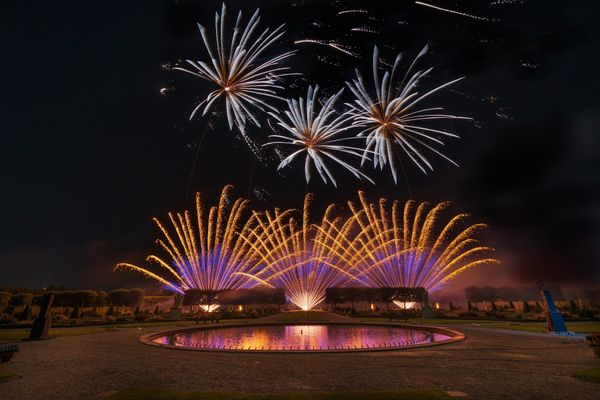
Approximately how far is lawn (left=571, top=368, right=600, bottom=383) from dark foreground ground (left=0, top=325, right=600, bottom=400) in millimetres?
426

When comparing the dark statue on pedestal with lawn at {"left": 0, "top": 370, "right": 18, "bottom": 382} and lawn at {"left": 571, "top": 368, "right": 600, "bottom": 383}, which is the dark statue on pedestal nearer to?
lawn at {"left": 0, "top": 370, "right": 18, "bottom": 382}

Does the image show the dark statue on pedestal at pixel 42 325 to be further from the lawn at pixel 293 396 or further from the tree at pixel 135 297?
the tree at pixel 135 297

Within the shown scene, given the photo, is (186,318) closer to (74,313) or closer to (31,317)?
(74,313)

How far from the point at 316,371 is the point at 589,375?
37.4 feet

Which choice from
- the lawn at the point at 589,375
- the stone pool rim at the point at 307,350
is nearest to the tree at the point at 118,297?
the stone pool rim at the point at 307,350

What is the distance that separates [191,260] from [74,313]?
76.4ft

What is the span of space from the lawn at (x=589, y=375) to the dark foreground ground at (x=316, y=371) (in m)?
0.43

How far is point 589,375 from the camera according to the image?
49.3 feet

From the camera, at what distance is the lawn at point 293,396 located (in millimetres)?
12383

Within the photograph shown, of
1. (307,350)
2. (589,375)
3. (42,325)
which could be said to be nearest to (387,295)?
(307,350)

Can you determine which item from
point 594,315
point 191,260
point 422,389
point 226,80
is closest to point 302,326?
point 191,260

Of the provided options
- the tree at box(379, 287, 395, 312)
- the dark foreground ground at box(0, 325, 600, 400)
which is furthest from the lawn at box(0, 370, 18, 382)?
the tree at box(379, 287, 395, 312)

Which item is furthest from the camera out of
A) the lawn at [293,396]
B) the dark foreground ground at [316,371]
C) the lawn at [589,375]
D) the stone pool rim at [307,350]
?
the stone pool rim at [307,350]

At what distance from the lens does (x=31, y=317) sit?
2084 inches
